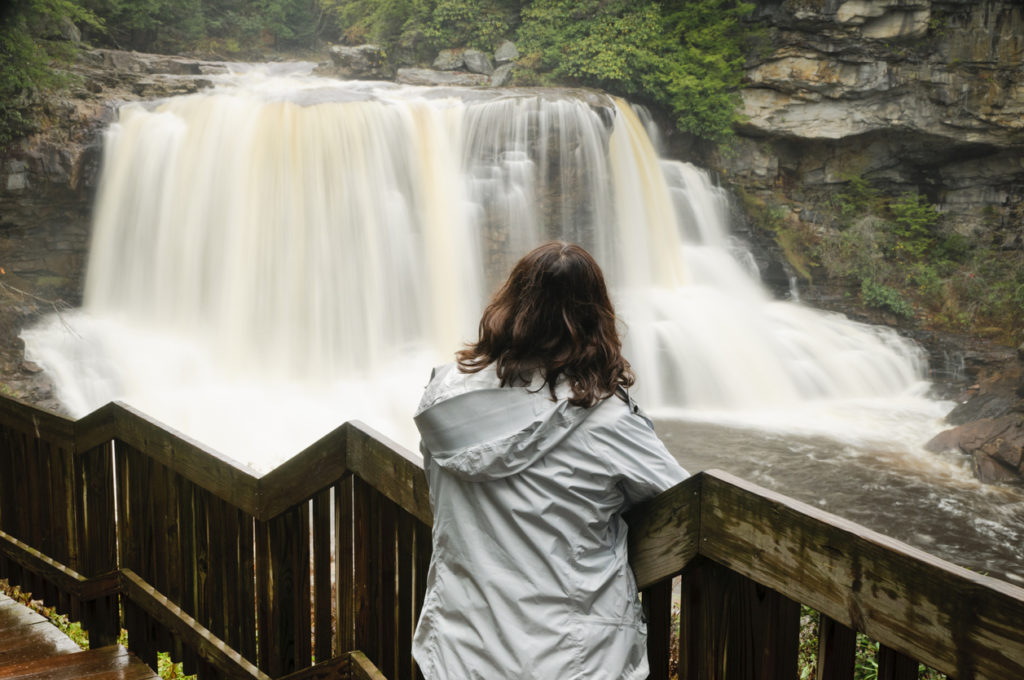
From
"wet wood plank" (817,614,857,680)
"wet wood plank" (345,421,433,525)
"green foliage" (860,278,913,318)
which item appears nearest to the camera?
"wet wood plank" (817,614,857,680)

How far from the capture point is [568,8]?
2016cm

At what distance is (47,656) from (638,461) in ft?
10.3

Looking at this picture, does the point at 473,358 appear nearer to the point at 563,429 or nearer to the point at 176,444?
the point at 563,429

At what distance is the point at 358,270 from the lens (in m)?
14.1

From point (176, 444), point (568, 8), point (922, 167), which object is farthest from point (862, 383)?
point (176, 444)

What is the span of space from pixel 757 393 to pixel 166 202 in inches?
389

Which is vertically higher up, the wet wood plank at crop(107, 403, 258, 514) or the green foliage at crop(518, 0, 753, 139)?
the green foliage at crop(518, 0, 753, 139)

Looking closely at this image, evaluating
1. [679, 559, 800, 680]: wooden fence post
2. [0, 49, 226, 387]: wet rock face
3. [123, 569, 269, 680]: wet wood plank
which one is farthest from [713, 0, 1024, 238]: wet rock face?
[679, 559, 800, 680]: wooden fence post

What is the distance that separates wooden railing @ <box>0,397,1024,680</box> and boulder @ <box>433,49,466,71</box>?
58.4ft

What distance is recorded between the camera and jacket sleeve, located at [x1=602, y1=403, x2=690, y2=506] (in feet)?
6.08

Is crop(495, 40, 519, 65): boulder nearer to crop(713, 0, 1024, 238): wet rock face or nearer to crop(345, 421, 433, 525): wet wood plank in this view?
crop(713, 0, 1024, 238): wet rock face

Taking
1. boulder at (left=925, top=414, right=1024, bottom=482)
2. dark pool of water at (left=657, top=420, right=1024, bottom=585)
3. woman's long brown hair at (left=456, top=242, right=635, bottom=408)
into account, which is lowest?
dark pool of water at (left=657, top=420, right=1024, bottom=585)

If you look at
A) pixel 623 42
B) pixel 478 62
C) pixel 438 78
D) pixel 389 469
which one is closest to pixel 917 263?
pixel 623 42

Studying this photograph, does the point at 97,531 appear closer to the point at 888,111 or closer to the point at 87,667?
the point at 87,667
